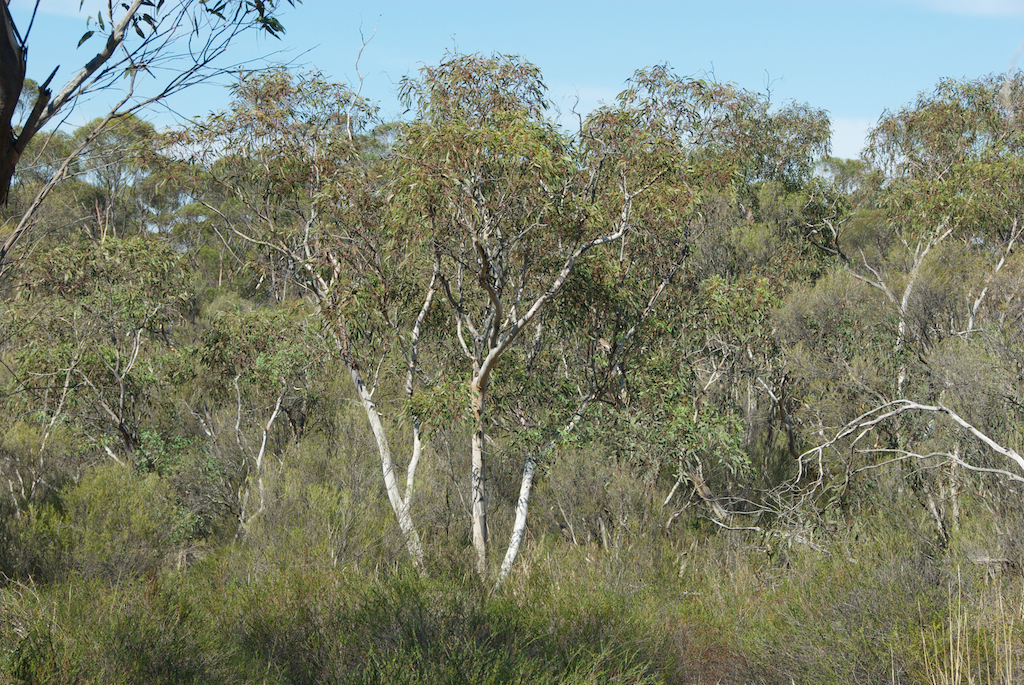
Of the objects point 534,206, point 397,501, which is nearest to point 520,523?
point 397,501

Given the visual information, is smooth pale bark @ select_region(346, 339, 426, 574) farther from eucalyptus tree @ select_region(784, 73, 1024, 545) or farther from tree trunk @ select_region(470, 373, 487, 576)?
eucalyptus tree @ select_region(784, 73, 1024, 545)

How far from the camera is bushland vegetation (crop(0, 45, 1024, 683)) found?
5797mm

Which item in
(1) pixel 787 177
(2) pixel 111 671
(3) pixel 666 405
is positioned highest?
(1) pixel 787 177

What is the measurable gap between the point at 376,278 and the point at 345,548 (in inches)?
123

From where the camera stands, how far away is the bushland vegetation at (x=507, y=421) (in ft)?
19.0

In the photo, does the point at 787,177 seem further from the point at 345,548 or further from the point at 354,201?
the point at 345,548

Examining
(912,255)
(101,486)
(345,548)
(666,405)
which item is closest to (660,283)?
(666,405)

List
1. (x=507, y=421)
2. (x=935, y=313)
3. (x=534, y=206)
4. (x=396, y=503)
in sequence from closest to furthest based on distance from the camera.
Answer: (x=534, y=206), (x=396, y=503), (x=507, y=421), (x=935, y=313)

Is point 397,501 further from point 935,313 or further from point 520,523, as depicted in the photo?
point 935,313

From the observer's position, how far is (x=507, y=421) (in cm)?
1085

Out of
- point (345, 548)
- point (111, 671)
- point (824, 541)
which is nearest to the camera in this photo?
point (111, 671)

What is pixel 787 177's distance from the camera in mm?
18719

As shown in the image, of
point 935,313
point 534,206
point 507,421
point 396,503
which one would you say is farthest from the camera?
point 935,313

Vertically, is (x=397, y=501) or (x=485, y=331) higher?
(x=485, y=331)
